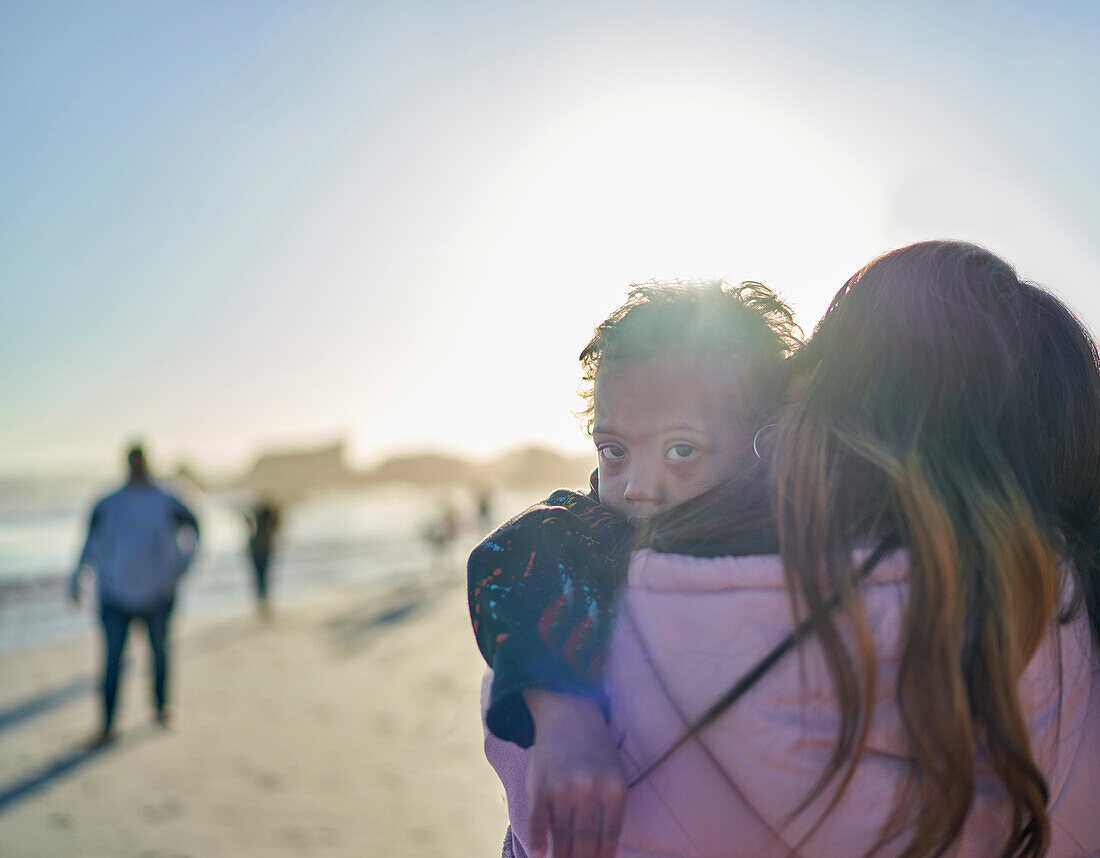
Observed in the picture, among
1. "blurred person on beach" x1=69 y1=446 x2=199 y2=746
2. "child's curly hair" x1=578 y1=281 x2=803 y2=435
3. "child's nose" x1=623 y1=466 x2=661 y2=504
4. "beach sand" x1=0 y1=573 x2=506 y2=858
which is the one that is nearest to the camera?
"child's nose" x1=623 y1=466 x2=661 y2=504

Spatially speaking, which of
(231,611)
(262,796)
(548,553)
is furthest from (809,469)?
(231,611)

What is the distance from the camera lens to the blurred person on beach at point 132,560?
5.77m

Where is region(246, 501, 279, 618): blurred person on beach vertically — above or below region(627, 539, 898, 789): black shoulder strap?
below

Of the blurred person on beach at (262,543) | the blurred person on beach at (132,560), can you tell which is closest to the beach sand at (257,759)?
the blurred person on beach at (132,560)

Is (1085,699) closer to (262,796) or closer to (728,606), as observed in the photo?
(728,606)

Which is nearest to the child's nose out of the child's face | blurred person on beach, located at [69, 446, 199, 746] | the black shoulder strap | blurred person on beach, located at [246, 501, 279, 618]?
the child's face

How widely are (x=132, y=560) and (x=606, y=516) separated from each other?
5.54 meters

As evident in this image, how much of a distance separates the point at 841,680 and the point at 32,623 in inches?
568

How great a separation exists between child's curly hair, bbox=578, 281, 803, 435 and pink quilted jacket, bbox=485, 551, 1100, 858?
564mm

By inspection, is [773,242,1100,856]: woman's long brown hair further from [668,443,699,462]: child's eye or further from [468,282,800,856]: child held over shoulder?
[668,443,699,462]: child's eye

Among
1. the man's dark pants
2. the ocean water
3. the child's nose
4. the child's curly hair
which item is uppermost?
the child's curly hair

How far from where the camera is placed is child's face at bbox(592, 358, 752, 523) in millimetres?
1343

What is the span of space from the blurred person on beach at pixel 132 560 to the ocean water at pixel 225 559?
20 cm

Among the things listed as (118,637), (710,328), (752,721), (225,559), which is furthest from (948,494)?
(225,559)
